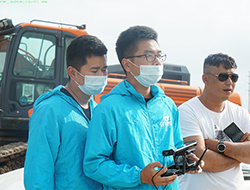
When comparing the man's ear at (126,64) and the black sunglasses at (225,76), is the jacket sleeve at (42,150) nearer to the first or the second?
the man's ear at (126,64)

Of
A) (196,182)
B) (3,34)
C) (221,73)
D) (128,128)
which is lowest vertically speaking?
(196,182)

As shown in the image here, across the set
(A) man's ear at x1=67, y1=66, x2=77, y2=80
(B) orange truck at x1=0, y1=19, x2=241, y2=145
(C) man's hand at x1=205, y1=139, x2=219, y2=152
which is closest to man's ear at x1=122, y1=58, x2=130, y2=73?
(A) man's ear at x1=67, y1=66, x2=77, y2=80

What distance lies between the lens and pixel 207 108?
2.96 meters

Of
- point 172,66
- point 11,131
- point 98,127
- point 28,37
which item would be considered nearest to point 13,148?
point 11,131

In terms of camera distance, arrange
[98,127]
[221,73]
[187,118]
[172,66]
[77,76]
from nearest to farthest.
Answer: [98,127], [77,76], [187,118], [221,73], [172,66]

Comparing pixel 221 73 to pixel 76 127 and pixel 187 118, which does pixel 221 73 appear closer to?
pixel 187 118

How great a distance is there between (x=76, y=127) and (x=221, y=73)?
1615 mm

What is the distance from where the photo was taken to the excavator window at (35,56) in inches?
260

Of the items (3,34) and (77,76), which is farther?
(3,34)

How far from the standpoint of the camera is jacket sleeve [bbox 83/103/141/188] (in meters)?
1.84

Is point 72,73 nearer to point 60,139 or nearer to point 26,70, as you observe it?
point 60,139

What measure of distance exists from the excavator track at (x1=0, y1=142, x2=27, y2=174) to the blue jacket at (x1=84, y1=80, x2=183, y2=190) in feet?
15.4

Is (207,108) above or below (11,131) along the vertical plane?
above

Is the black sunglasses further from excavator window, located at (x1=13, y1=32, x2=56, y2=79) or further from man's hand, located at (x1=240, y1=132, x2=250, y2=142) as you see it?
excavator window, located at (x1=13, y1=32, x2=56, y2=79)
